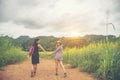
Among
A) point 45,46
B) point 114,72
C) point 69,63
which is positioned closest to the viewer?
point 114,72

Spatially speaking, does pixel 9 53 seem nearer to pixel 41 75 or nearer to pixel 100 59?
pixel 41 75

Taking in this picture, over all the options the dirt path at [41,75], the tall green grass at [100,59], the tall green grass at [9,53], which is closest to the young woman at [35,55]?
the dirt path at [41,75]

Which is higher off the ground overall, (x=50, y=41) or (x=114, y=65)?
(x=50, y=41)

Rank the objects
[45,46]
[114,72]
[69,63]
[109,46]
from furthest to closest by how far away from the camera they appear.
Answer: [69,63] < [45,46] < [109,46] < [114,72]

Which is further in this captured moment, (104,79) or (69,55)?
(69,55)

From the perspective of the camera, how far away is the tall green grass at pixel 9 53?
685cm

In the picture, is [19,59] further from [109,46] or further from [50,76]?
[109,46]

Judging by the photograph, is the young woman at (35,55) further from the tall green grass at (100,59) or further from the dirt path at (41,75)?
the tall green grass at (100,59)

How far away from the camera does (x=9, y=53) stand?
7.61 metres

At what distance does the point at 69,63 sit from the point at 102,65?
2.19 meters

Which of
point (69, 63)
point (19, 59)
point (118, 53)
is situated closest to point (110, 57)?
point (118, 53)

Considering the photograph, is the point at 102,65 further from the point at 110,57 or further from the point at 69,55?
the point at 69,55

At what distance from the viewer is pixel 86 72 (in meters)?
6.49

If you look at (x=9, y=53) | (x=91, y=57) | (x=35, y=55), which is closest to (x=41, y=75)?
(x=35, y=55)
